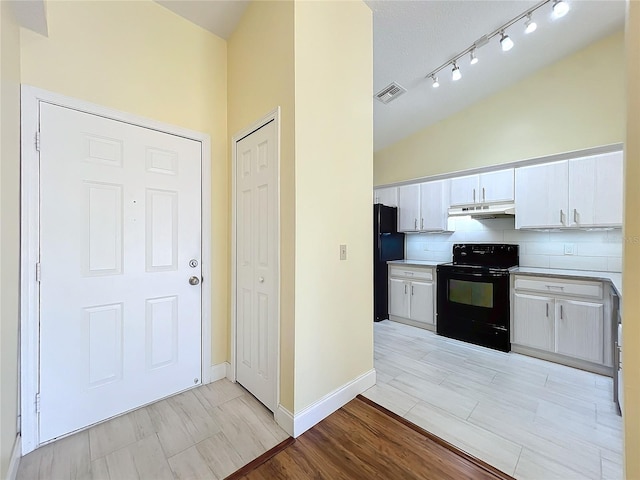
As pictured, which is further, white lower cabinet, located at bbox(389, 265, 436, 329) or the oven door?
white lower cabinet, located at bbox(389, 265, 436, 329)

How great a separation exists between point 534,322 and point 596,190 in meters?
1.44

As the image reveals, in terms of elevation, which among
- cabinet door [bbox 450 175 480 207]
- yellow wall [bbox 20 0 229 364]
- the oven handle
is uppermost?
yellow wall [bbox 20 0 229 364]

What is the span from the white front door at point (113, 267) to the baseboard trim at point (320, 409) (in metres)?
0.96

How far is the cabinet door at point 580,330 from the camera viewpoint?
2395 mm

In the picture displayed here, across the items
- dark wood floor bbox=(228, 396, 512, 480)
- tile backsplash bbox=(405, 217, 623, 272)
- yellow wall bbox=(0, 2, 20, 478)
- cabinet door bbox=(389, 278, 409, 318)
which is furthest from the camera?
cabinet door bbox=(389, 278, 409, 318)

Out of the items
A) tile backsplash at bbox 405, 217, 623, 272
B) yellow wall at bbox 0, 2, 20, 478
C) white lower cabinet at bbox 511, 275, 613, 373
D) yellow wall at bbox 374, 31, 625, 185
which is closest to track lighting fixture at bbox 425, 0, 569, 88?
yellow wall at bbox 374, 31, 625, 185

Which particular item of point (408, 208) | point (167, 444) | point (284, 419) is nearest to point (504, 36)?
point (408, 208)

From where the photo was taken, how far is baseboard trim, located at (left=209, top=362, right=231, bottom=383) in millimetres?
2295

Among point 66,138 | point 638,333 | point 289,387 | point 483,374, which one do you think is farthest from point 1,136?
point 483,374

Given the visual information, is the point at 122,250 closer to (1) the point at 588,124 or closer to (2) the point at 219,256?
(2) the point at 219,256

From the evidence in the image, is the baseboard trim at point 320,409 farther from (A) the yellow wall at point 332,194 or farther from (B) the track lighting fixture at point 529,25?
(B) the track lighting fixture at point 529,25

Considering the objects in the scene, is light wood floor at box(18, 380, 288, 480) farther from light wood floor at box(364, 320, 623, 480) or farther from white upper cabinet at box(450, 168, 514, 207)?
white upper cabinet at box(450, 168, 514, 207)

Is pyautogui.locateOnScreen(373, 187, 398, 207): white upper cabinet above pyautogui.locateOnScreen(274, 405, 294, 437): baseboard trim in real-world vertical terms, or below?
above

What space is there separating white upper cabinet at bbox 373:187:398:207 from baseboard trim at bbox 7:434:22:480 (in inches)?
170
